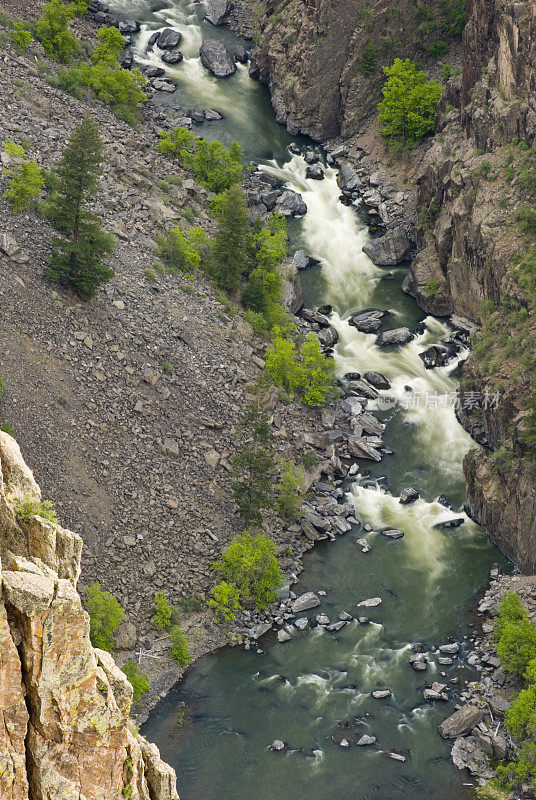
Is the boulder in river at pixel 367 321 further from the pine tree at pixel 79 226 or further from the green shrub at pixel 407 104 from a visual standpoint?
the pine tree at pixel 79 226

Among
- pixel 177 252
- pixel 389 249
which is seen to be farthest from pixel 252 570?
pixel 389 249

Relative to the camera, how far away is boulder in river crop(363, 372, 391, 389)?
99438 mm

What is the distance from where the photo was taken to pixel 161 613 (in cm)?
7612

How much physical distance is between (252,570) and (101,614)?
12.7 metres

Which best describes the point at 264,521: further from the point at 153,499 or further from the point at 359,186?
the point at 359,186

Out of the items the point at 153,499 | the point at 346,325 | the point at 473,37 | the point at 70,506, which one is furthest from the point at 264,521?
the point at 473,37

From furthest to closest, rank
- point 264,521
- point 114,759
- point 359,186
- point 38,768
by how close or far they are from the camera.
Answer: point 359,186 → point 264,521 → point 114,759 → point 38,768

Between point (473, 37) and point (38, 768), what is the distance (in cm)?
8840

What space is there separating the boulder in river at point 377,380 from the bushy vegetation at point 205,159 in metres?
26.1

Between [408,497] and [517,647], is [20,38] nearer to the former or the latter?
[408,497]

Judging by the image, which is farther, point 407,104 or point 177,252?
point 407,104

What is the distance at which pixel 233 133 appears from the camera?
12231 cm

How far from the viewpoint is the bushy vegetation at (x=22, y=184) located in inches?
3361

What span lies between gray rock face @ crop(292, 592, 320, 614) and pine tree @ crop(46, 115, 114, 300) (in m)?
28.2
